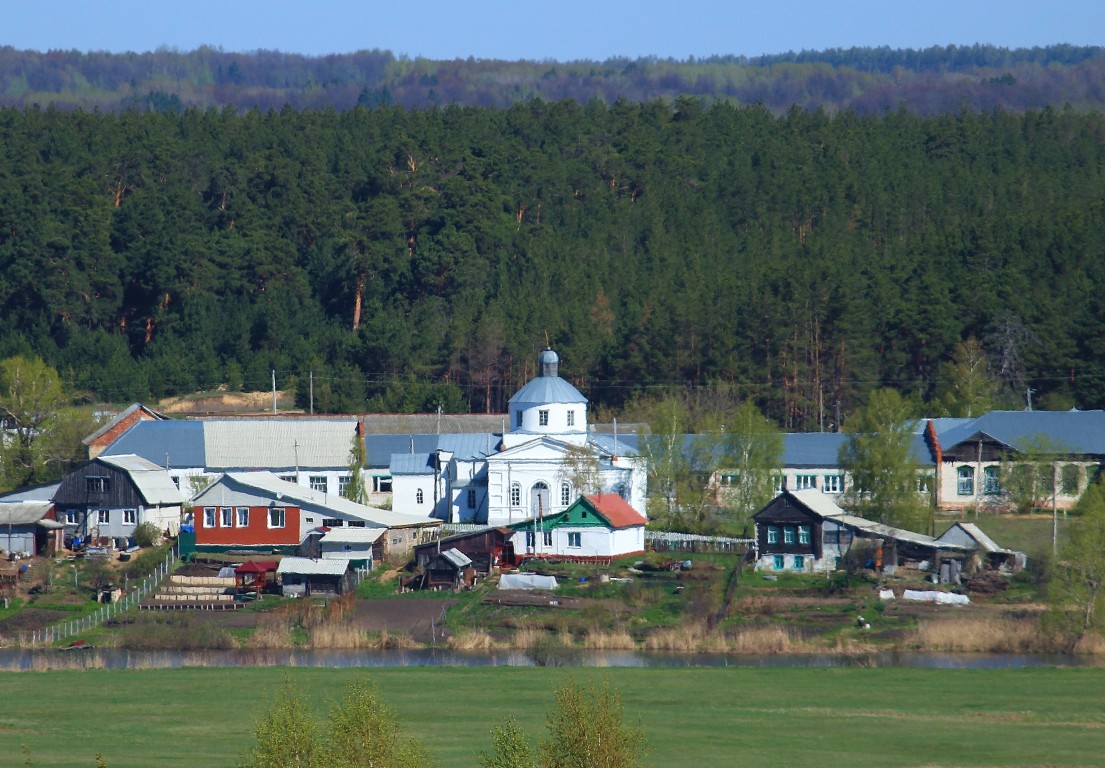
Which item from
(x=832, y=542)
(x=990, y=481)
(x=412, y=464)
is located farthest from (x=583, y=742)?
(x=990, y=481)

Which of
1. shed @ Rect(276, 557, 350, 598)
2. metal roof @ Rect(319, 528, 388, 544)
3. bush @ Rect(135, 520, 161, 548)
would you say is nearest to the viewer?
shed @ Rect(276, 557, 350, 598)

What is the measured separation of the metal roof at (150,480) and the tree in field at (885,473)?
82.6 ft

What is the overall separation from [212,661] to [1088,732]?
2377 cm

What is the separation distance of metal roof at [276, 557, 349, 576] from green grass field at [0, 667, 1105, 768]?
1025 cm

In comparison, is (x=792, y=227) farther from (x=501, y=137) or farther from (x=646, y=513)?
(x=646, y=513)

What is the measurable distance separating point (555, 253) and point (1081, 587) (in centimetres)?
6684

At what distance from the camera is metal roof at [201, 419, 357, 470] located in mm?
71438

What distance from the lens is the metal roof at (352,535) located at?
2329 inches

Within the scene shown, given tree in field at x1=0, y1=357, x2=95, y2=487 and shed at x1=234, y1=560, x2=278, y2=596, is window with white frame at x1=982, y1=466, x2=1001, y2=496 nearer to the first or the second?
shed at x1=234, y1=560, x2=278, y2=596

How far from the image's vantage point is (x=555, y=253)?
113 m

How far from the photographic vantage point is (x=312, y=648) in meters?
50.2

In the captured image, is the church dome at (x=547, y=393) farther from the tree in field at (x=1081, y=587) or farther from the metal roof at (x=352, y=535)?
the tree in field at (x=1081, y=587)

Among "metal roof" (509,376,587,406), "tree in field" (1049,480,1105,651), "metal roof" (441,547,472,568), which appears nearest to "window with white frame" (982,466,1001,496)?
"metal roof" (509,376,587,406)

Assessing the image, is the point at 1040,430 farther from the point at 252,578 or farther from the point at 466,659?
the point at 252,578
